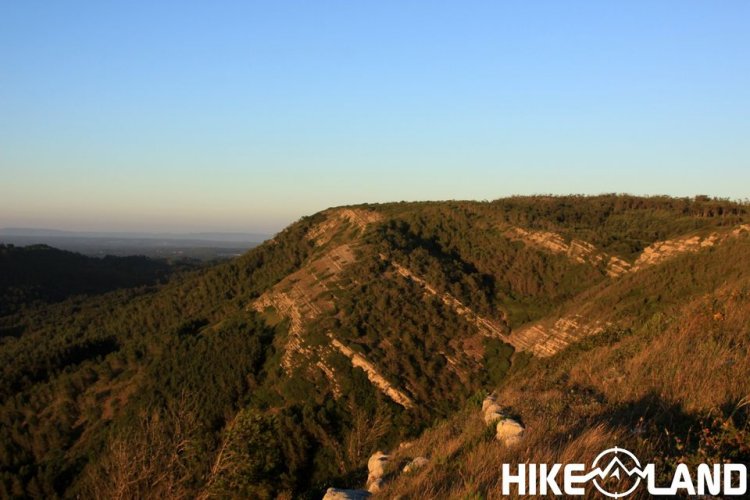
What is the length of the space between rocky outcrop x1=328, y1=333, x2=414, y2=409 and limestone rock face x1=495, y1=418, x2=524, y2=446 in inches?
574

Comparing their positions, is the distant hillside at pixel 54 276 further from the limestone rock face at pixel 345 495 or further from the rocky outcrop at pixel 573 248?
the limestone rock face at pixel 345 495

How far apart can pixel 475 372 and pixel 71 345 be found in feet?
115

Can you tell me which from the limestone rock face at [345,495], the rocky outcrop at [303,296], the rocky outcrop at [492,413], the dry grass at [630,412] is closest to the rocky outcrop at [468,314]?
the rocky outcrop at [303,296]

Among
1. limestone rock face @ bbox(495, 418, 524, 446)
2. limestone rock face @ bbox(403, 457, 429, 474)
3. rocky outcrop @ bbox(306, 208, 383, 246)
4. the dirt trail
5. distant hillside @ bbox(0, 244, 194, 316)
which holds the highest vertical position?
rocky outcrop @ bbox(306, 208, 383, 246)

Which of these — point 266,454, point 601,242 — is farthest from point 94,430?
point 601,242

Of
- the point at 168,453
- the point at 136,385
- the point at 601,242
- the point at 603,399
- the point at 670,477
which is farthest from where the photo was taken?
→ the point at 136,385

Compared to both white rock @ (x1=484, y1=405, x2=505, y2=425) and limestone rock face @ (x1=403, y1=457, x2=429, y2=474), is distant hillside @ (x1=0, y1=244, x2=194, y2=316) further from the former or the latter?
white rock @ (x1=484, y1=405, x2=505, y2=425)

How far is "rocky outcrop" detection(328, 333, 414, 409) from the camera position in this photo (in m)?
20.5

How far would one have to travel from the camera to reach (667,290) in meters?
18.8

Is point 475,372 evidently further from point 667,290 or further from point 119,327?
point 119,327

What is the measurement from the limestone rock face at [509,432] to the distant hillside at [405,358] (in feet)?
0.72

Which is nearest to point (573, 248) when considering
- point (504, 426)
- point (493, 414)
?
point (493, 414)

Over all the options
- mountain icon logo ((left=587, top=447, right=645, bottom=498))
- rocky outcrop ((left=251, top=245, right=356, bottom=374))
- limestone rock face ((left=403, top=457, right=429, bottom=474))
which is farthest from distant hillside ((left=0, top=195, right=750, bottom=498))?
limestone rock face ((left=403, top=457, right=429, bottom=474))

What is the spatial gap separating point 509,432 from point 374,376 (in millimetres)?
16480
